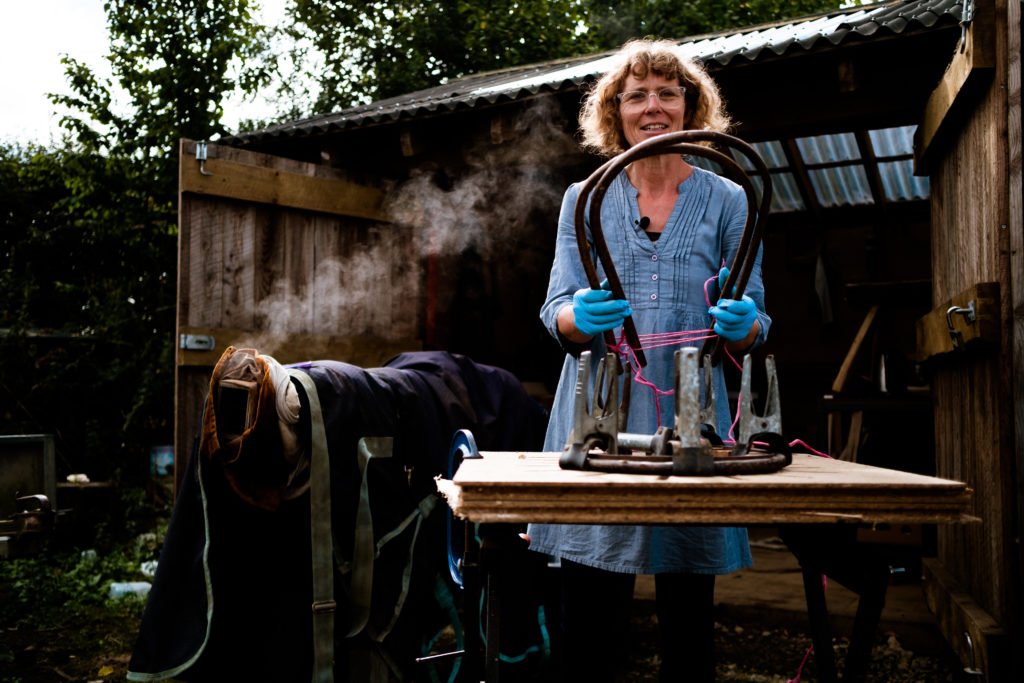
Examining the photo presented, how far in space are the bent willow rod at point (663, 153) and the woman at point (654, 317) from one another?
45 mm

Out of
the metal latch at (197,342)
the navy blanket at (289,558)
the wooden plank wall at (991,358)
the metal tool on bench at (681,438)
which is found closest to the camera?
the metal tool on bench at (681,438)

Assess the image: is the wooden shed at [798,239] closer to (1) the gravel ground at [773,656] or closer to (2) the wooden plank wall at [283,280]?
(2) the wooden plank wall at [283,280]

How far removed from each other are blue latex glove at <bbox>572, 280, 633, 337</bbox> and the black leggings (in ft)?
1.70

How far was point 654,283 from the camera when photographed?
1749mm

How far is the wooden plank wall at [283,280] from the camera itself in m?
4.18

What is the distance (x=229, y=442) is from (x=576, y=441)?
5.47ft

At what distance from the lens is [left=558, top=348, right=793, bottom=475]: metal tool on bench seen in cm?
121

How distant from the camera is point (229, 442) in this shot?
2621 mm

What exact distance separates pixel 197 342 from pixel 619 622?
123 inches

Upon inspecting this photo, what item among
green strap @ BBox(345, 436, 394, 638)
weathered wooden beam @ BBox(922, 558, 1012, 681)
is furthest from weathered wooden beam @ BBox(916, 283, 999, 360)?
green strap @ BBox(345, 436, 394, 638)

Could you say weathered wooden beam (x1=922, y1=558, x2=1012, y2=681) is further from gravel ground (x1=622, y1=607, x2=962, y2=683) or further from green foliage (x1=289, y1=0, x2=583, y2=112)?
green foliage (x1=289, y1=0, x2=583, y2=112)

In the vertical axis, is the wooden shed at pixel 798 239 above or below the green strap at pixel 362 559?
above

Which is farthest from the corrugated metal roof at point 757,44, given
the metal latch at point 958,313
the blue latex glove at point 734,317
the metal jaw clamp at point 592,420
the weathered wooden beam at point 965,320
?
the metal jaw clamp at point 592,420

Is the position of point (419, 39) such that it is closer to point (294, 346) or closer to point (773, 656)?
point (294, 346)
